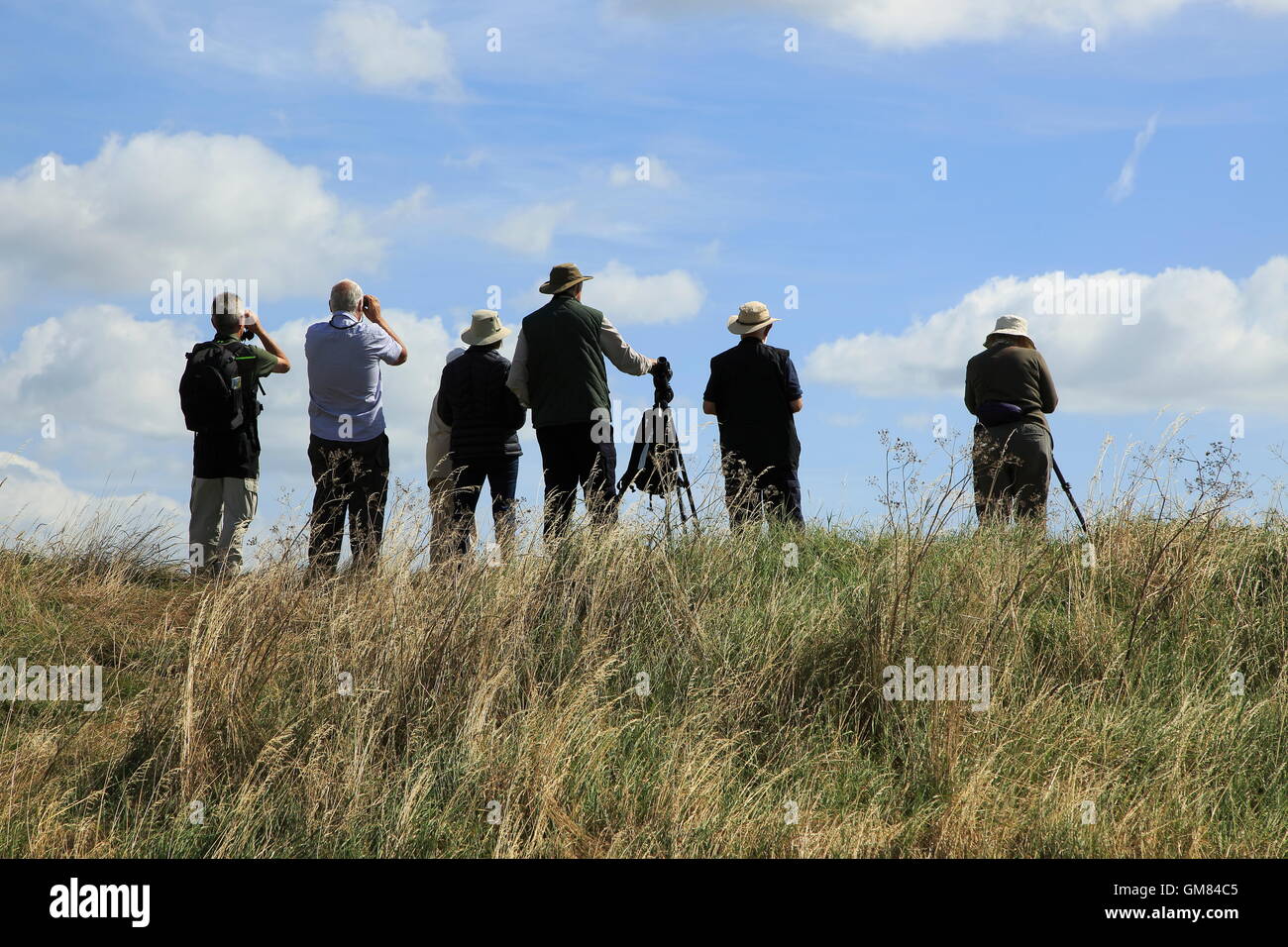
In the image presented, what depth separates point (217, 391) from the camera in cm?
882

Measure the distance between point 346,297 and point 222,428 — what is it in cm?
138

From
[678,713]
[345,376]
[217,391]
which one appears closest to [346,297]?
[345,376]

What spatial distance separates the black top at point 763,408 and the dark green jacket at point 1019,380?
64.8 inches

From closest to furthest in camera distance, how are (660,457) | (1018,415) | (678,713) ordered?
(678,713), (660,457), (1018,415)

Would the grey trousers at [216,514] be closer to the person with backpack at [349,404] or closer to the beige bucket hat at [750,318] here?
the person with backpack at [349,404]

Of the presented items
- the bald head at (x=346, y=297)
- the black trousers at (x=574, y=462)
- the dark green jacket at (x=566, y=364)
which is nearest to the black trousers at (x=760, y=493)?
the black trousers at (x=574, y=462)

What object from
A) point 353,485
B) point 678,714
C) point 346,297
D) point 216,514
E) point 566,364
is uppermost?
point 346,297

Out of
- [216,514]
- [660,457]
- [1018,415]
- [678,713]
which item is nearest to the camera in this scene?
[678,713]

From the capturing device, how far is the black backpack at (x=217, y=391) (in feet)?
29.0

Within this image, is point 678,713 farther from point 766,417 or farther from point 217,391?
point 217,391

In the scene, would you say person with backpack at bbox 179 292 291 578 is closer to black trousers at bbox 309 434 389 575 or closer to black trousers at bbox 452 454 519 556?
black trousers at bbox 309 434 389 575
